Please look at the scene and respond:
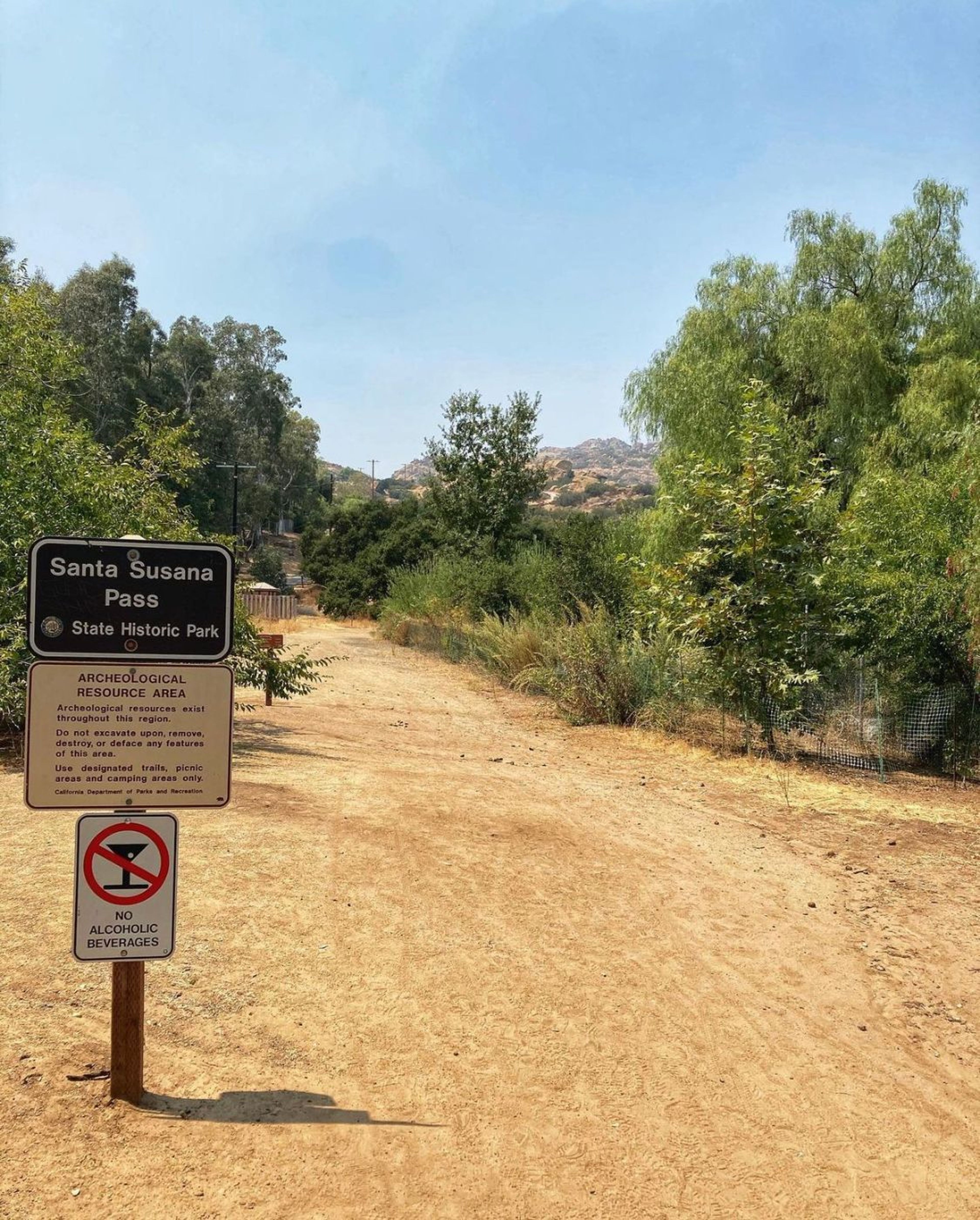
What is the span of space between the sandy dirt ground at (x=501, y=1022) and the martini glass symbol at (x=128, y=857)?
2.74 ft

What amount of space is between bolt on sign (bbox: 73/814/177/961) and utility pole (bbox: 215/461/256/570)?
40.8m

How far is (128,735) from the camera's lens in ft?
9.87

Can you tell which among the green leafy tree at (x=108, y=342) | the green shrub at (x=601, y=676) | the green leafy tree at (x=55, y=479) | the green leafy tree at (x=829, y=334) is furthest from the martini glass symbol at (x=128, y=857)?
the green leafy tree at (x=108, y=342)

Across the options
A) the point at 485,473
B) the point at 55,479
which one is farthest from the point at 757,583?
the point at 485,473

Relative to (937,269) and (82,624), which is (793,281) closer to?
(937,269)

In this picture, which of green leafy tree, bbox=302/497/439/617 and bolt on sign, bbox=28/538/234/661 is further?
green leafy tree, bbox=302/497/439/617

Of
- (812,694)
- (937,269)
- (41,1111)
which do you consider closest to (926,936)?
(41,1111)

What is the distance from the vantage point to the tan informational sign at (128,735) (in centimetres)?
293

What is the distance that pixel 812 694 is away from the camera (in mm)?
12195

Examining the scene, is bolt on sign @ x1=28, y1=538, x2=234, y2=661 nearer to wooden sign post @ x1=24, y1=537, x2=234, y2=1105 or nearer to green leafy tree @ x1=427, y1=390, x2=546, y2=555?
wooden sign post @ x1=24, y1=537, x2=234, y2=1105

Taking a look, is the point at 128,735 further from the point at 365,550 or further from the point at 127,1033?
the point at 365,550

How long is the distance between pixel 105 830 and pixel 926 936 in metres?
5.10

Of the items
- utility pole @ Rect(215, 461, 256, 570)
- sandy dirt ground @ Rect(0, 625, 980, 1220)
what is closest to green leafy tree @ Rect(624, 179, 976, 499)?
sandy dirt ground @ Rect(0, 625, 980, 1220)

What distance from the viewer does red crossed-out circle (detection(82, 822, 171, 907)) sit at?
303 cm
